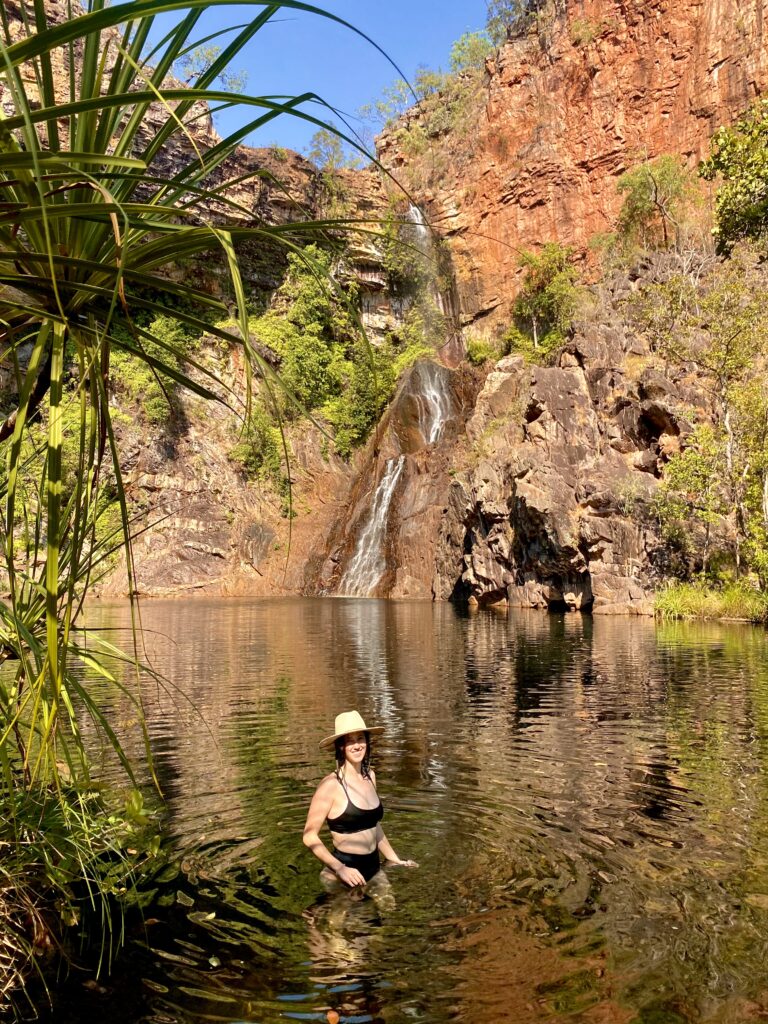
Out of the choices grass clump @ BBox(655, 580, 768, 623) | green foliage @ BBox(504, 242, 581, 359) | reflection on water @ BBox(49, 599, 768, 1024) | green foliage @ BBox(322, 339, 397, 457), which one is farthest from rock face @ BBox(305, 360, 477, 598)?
reflection on water @ BBox(49, 599, 768, 1024)

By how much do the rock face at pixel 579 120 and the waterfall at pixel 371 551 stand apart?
1864 centimetres

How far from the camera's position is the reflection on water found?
399 cm

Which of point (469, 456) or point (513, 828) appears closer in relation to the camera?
point (513, 828)

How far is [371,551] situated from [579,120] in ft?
110

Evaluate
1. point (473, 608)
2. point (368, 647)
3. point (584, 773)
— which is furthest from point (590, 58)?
point (584, 773)

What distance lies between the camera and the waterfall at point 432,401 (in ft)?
154

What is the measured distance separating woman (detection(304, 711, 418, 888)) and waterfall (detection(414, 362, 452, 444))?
40849 mm

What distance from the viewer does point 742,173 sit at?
1148 cm

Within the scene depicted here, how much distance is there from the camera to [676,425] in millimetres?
30547

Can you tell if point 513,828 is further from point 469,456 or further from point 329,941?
point 469,456

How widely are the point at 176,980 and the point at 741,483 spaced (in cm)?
2463

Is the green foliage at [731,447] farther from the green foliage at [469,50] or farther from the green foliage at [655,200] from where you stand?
the green foliage at [469,50]

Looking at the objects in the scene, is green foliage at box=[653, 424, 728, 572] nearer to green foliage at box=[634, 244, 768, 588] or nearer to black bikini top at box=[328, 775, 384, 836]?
green foliage at box=[634, 244, 768, 588]

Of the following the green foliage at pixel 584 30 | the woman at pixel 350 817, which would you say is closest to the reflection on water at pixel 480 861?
the woman at pixel 350 817
